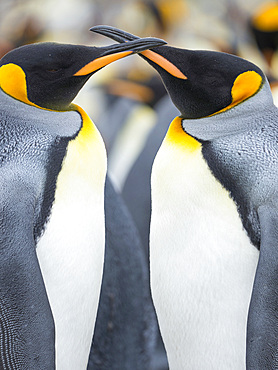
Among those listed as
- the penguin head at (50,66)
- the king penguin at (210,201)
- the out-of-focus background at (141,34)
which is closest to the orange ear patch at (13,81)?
Answer: the penguin head at (50,66)

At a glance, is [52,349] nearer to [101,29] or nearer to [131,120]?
[101,29]

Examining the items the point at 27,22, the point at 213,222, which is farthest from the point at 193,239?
the point at 27,22

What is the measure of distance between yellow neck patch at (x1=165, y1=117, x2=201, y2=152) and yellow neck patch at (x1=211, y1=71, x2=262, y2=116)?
15 centimetres

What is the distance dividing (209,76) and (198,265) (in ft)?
1.54

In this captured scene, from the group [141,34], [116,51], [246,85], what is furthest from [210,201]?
[141,34]

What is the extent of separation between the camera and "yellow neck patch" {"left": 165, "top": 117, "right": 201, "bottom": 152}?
1512 millimetres

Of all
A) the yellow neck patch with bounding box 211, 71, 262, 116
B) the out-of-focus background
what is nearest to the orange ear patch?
the yellow neck patch with bounding box 211, 71, 262, 116

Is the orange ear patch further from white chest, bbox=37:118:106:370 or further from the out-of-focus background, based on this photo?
the out-of-focus background

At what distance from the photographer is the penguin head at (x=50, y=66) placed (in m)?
1.44

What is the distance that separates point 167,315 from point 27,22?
6479 millimetres

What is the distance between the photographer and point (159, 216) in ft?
5.04

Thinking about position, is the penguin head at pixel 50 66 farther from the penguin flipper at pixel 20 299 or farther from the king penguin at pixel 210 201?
the penguin flipper at pixel 20 299

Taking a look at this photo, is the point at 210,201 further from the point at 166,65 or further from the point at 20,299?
the point at 20,299

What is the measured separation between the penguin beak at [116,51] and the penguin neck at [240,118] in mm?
237
